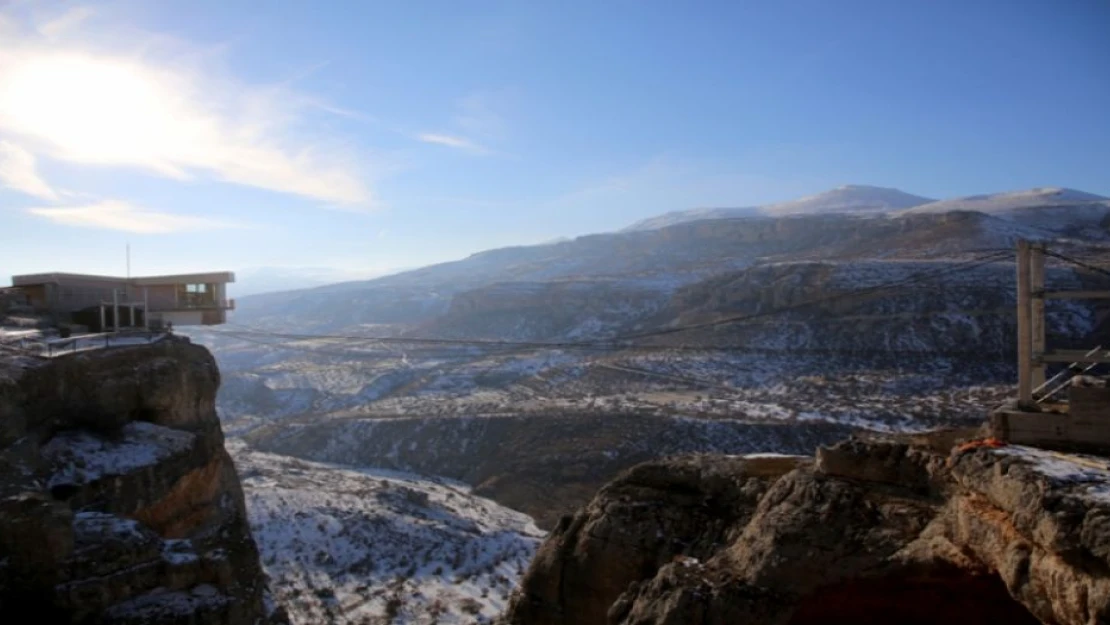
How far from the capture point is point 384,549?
35.9 metres

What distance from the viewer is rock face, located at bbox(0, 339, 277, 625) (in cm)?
1399

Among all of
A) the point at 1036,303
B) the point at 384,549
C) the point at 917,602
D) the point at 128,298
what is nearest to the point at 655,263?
the point at 384,549

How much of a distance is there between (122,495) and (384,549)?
1814cm

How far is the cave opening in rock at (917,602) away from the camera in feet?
31.3

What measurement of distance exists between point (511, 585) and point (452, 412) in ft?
115

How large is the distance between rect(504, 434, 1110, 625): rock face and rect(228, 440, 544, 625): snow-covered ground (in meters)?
15.8

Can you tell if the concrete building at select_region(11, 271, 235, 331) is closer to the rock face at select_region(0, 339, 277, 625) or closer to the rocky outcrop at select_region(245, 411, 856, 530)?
the rock face at select_region(0, 339, 277, 625)

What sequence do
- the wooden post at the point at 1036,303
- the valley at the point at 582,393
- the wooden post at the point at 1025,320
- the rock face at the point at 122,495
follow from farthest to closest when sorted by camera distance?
the valley at the point at 582,393, the rock face at the point at 122,495, the wooden post at the point at 1036,303, the wooden post at the point at 1025,320

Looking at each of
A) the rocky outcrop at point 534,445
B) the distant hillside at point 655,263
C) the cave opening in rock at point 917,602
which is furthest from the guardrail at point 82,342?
the distant hillside at point 655,263

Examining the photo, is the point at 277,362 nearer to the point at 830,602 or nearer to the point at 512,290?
the point at 512,290

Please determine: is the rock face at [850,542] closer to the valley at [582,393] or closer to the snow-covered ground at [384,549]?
the valley at [582,393]

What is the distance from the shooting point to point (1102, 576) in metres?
7.58

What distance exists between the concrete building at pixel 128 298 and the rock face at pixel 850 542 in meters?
21.7

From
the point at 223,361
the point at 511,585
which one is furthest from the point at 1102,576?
the point at 223,361
